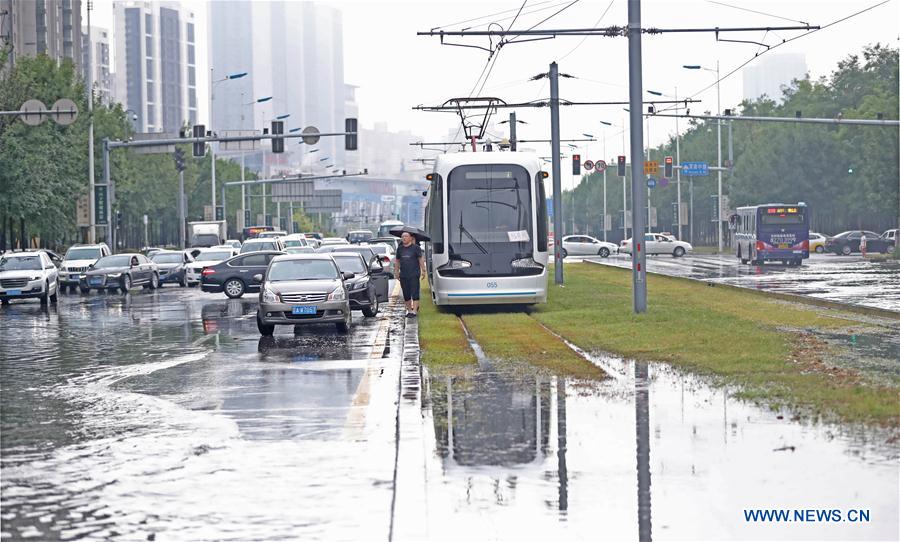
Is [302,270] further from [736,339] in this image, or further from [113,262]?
[113,262]

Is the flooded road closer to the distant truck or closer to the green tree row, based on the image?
the green tree row

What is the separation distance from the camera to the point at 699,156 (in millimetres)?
124250

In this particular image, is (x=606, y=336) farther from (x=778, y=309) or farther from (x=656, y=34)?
(x=656, y=34)

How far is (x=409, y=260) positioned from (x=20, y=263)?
1988 centimetres

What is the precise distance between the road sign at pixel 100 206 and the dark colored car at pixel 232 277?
26385mm

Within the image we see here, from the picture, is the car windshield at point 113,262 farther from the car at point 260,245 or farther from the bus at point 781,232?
the bus at point 781,232

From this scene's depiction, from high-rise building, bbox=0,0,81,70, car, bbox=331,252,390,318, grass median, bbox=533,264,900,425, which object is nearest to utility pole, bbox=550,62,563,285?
grass median, bbox=533,264,900,425

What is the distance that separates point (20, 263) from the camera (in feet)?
147

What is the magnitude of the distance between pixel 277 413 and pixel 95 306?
2839cm

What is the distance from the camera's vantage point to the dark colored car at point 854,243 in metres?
88.4

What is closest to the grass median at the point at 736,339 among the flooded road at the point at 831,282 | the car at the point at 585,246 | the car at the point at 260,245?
the flooded road at the point at 831,282

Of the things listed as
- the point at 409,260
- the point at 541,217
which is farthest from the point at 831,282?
the point at 409,260

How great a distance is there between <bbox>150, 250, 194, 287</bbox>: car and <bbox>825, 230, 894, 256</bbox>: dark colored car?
47.2 metres

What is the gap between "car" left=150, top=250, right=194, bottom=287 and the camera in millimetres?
57219
